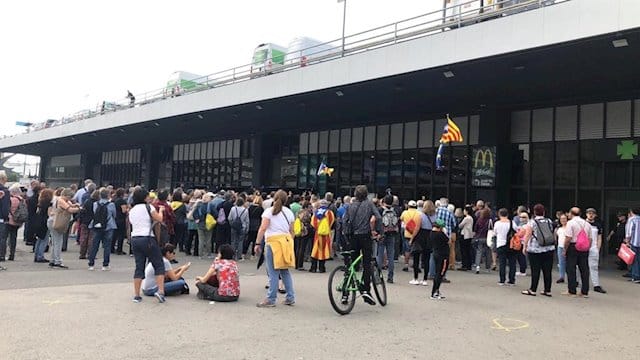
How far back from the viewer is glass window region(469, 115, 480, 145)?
1909 centimetres

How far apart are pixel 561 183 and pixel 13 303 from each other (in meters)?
15.7

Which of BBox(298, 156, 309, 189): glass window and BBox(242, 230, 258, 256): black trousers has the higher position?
BBox(298, 156, 309, 189): glass window

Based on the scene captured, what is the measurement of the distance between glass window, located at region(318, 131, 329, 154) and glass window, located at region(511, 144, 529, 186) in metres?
9.30

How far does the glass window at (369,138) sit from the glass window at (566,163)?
7924 mm

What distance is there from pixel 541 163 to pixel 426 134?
15.7 ft

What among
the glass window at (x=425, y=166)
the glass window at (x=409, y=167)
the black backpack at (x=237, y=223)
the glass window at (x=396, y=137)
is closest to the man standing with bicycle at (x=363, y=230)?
the black backpack at (x=237, y=223)

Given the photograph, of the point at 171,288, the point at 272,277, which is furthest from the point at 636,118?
the point at 171,288

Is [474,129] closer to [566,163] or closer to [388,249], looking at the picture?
[566,163]

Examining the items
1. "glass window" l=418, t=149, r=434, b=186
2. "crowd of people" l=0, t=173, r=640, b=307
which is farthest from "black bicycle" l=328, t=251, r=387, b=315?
"glass window" l=418, t=149, r=434, b=186

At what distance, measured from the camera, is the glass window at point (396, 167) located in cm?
2159

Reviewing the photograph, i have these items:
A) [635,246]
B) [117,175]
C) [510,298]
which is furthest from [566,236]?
[117,175]

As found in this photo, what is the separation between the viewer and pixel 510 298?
9.60 meters

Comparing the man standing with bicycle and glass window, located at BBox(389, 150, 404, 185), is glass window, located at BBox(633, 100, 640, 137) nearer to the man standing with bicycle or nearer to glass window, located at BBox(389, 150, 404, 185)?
glass window, located at BBox(389, 150, 404, 185)

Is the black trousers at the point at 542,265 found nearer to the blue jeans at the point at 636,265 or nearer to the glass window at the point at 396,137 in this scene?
the blue jeans at the point at 636,265
